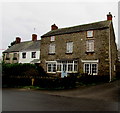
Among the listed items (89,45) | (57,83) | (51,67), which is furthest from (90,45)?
(57,83)

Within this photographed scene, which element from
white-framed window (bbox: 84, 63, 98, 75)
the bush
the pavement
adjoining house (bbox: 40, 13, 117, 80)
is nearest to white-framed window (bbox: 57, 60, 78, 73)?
adjoining house (bbox: 40, 13, 117, 80)

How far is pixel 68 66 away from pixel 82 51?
339 centimetres

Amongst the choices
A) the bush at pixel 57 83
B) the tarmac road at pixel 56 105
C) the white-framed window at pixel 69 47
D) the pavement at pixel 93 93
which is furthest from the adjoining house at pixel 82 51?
the tarmac road at pixel 56 105

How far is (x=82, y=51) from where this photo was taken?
2211cm

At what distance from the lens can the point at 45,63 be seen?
84.4 ft

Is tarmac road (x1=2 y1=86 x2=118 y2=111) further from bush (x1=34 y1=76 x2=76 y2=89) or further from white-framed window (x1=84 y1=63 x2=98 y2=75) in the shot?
white-framed window (x1=84 y1=63 x2=98 y2=75)

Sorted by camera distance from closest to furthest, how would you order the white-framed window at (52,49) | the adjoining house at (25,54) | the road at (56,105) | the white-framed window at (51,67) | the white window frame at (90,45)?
the road at (56,105) → the white window frame at (90,45) → the white-framed window at (51,67) → the white-framed window at (52,49) → the adjoining house at (25,54)

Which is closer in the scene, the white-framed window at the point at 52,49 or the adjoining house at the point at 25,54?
the white-framed window at the point at 52,49

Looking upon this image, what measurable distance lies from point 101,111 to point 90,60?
15.0 meters

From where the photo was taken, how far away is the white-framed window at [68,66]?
2247cm

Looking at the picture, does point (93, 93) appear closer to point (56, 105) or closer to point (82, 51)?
point (56, 105)

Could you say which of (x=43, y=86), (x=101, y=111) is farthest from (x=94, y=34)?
(x=101, y=111)

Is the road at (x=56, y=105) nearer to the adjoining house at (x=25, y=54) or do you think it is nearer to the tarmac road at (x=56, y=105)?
the tarmac road at (x=56, y=105)

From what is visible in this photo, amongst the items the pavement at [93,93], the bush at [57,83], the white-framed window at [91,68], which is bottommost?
the pavement at [93,93]
